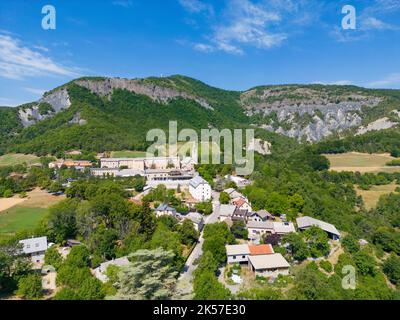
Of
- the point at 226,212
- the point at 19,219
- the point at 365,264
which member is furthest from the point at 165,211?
the point at 365,264

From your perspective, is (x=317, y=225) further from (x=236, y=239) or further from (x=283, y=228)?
(x=236, y=239)

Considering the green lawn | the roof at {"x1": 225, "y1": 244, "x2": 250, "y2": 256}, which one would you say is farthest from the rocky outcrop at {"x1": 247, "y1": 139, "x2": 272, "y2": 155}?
the roof at {"x1": 225, "y1": 244, "x2": 250, "y2": 256}

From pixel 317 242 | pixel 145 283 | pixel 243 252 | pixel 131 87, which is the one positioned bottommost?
pixel 243 252

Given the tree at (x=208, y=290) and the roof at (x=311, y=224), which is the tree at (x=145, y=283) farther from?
the roof at (x=311, y=224)

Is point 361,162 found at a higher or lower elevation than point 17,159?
lower

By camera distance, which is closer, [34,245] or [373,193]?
[34,245]
